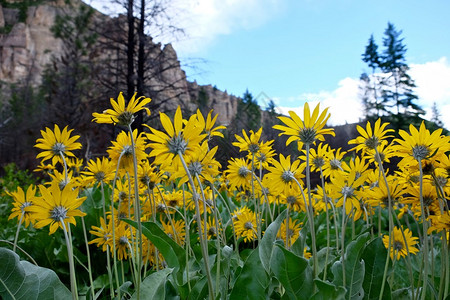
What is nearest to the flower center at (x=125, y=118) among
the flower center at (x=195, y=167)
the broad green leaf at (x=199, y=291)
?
the flower center at (x=195, y=167)

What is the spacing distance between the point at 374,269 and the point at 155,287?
0.77 m

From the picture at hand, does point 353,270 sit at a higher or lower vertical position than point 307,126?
lower

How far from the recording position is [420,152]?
43.6 inches

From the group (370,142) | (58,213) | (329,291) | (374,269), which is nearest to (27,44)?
(58,213)

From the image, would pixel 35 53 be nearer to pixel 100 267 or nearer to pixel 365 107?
pixel 365 107

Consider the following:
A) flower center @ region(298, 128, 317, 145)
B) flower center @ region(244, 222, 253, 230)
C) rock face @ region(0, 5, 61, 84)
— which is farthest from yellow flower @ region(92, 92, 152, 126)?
rock face @ region(0, 5, 61, 84)

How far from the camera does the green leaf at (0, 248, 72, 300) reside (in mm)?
1057

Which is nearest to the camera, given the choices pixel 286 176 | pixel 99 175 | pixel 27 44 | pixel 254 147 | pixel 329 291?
pixel 329 291

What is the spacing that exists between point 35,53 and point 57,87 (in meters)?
55.4

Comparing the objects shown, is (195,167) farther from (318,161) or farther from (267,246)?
(318,161)

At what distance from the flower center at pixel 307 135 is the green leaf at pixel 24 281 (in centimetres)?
89

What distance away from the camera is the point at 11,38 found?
6700cm

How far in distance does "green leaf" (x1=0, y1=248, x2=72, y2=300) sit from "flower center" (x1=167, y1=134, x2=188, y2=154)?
54 centimetres

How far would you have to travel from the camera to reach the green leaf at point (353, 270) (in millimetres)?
1188
